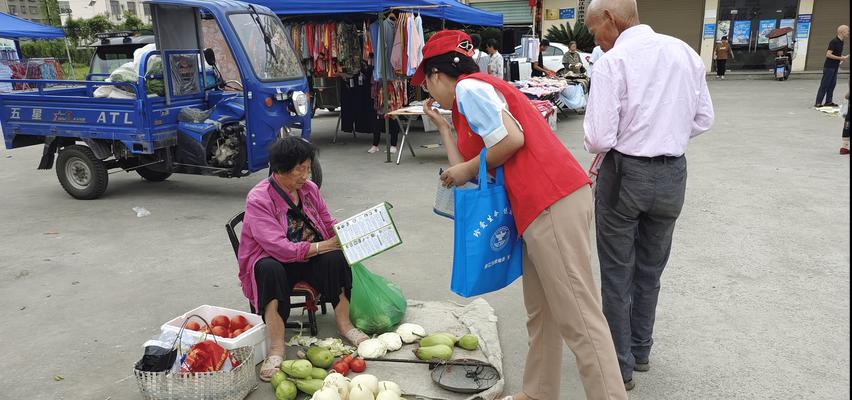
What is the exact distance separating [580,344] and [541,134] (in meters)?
0.83

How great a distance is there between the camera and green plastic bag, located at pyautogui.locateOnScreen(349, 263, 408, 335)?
11.4 feet

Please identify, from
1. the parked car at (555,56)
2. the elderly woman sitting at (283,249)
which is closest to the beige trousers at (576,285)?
the elderly woman sitting at (283,249)

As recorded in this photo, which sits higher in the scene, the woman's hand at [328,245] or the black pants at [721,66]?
the woman's hand at [328,245]

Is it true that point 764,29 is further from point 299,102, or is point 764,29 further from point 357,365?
point 357,365

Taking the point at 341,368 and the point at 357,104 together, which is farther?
the point at 357,104

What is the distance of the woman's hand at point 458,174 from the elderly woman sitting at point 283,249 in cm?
98

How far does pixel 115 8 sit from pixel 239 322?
230ft

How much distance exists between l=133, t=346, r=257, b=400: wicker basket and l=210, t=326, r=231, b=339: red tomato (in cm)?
36

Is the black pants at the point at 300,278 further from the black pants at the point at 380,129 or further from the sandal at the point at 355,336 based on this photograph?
the black pants at the point at 380,129

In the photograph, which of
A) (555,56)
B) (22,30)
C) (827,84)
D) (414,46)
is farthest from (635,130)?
(555,56)

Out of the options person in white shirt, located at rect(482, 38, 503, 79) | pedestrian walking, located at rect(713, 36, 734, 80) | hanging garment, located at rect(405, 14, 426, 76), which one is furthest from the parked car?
pedestrian walking, located at rect(713, 36, 734, 80)

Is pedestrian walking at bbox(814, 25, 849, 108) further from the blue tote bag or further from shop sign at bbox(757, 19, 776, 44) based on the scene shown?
the blue tote bag

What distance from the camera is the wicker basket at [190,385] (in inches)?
105

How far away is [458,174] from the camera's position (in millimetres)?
2441
